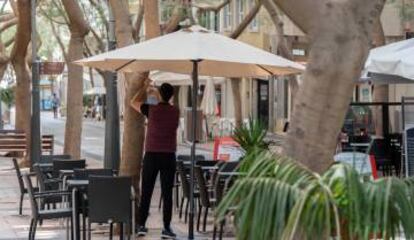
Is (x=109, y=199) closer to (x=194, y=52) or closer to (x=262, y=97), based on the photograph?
(x=194, y=52)

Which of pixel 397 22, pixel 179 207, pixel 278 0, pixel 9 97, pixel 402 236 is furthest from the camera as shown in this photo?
pixel 9 97

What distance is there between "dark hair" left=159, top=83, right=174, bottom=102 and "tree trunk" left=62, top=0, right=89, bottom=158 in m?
8.10

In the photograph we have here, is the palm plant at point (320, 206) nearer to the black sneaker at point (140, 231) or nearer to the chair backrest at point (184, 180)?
the black sneaker at point (140, 231)

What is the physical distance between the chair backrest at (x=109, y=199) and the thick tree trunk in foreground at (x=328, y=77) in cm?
393

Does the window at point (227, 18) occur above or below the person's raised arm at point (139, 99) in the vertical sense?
above

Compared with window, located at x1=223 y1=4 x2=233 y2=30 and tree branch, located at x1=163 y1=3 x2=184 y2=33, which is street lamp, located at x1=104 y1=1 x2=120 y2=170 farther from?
window, located at x1=223 y1=4 x2=233 y2=30

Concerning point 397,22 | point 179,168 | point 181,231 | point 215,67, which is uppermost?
point 397,22

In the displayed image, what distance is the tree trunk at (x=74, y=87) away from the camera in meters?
17.8

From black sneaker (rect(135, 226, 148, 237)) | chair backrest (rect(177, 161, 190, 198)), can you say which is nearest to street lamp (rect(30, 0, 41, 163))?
chair backrest (rect(177, 161, 190, 198))

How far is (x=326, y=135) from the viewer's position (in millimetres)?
4824

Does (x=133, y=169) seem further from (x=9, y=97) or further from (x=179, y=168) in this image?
(x=9, y=97)

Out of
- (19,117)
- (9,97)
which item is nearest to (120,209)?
(19,117)

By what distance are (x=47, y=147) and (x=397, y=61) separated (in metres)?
13.8

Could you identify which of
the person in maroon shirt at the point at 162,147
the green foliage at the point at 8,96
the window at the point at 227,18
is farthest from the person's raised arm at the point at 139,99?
the green foliage at the point at 8,96
